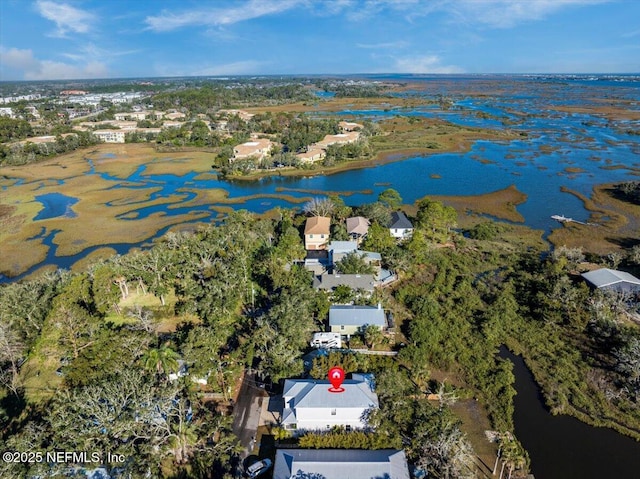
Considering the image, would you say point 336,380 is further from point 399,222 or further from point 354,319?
point 399,222

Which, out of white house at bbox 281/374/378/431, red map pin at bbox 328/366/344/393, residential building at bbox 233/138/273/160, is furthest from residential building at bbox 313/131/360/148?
white house at bbox 281/374/378/431

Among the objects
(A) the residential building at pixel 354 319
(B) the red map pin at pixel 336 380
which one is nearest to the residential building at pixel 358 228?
(A) the residential building at pixel 354 319

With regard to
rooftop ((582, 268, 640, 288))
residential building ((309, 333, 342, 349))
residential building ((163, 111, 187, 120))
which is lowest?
residential building ((309, 333, 342, 349))

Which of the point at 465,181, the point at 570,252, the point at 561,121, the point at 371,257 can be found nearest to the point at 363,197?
the point at 465,181

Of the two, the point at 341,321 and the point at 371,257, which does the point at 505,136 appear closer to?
the point at 371,257

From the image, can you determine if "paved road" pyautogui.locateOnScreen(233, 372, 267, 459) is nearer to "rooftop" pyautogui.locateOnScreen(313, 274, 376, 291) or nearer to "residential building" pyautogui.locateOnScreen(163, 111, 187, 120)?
"rooftop" pyautogui.locateOnScreen(313, 274, 376, 291)
